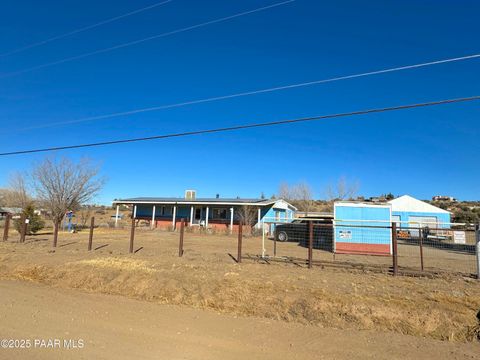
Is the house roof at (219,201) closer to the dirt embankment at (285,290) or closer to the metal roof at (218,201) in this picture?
the metal roof at (218,201)

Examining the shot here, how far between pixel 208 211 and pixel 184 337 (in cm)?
3258

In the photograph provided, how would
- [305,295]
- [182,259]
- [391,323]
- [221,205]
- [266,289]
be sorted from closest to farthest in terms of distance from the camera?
[391,323] → [305,295] → [266,289] → [182,259] → [221,205]

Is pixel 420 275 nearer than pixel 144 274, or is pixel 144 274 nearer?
pixel 144 274

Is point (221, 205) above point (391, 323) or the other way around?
above

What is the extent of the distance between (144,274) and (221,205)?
2749cm

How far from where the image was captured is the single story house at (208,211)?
3531 centimetres

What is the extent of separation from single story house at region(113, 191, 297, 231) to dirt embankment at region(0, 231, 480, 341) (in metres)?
22.3

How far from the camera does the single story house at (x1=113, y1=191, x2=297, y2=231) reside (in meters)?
35.3

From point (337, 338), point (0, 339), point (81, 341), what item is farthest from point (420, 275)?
point (0, 339)

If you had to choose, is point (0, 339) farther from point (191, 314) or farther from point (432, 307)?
point (432, 307)

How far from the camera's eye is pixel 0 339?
525cm

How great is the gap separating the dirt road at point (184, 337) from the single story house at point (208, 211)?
26.3m

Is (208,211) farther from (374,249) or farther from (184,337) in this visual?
(184,337)

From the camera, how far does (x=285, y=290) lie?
809cm
